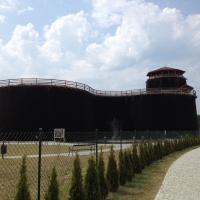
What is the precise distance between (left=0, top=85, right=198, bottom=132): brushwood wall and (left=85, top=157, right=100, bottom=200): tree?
25535 mm

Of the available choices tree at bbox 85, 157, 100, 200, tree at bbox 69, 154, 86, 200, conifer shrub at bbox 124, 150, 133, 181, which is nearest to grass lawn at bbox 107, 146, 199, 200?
conifer shrub at bbox 124, 150, 133, 181

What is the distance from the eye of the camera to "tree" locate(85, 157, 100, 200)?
20.1ft

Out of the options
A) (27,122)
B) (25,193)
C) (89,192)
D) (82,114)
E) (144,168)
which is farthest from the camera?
(82,114)

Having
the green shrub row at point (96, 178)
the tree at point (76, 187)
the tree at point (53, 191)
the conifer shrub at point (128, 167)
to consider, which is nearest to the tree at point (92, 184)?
the green shrub row at point (96, 178)

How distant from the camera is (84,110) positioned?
116 ft

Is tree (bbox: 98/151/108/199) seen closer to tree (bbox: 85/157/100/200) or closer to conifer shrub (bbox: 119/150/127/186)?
tree (bbox: 85/157/100/200)

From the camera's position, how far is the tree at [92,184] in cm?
612

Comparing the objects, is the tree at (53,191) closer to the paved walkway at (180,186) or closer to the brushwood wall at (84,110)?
the paved walkway at (180,186)

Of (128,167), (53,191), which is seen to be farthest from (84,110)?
(53,191)

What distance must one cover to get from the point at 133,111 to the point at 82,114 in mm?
10801

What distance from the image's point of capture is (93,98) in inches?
1612

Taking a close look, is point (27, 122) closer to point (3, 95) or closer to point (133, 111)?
point (3, 95)

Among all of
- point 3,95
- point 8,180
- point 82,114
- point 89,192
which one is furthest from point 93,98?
point 89,192

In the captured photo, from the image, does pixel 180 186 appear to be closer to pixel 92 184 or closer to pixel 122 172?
pixel 122 172
